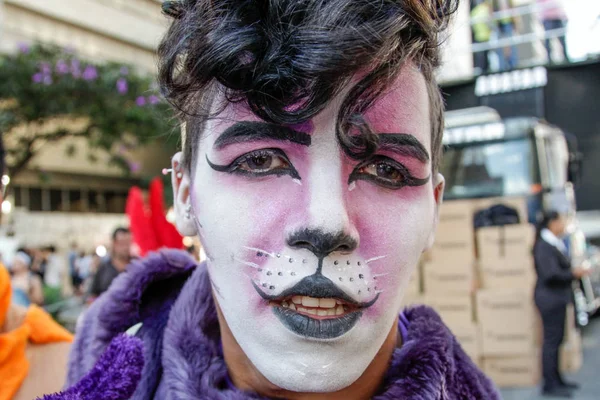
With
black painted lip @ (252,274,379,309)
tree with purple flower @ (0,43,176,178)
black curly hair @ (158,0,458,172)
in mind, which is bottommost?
black painted lip @ (252,274,379,309)

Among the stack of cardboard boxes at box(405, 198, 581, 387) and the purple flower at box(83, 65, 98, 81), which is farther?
the purple flower at box(83, 65, 98, 81)

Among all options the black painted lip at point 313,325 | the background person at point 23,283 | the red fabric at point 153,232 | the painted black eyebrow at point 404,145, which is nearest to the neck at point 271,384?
the black painted lip at point 313,325

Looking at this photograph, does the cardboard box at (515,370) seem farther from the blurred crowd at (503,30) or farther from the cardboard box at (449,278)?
the blurred crowd at (503,30)

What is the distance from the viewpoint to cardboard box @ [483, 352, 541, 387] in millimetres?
5160

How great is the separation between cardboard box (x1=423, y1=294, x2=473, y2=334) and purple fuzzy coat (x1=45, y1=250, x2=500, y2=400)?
12.9 ft

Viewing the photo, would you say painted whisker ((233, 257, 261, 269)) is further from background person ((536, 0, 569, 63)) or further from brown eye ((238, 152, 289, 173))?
background person ((536, 0, 569, 63))

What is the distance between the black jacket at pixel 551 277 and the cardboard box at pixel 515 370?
59 cm

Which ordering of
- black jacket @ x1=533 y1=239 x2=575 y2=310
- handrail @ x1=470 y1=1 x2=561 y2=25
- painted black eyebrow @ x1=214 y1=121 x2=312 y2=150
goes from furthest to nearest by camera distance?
handrail @ x1=470 y1=1 x2=561 y2=25 < black jacket @ x1=533 y1=239 x2=575 y2=310 < painted black eyebrow @ x1=214 y1=121 x2=312 y2=150

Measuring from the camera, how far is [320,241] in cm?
109

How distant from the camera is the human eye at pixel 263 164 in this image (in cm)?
117

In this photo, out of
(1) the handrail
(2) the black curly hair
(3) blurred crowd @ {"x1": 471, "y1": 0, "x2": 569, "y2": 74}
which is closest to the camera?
(2) the black curly hair

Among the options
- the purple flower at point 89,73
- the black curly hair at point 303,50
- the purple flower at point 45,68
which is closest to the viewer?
the black curly hair at point 303,50

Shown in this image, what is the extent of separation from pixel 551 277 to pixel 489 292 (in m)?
0.55

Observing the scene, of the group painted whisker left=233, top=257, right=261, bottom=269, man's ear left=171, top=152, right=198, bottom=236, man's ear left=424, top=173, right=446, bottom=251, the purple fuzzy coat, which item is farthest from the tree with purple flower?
painted whisker left=233, top=257, right=261, bottom=269
